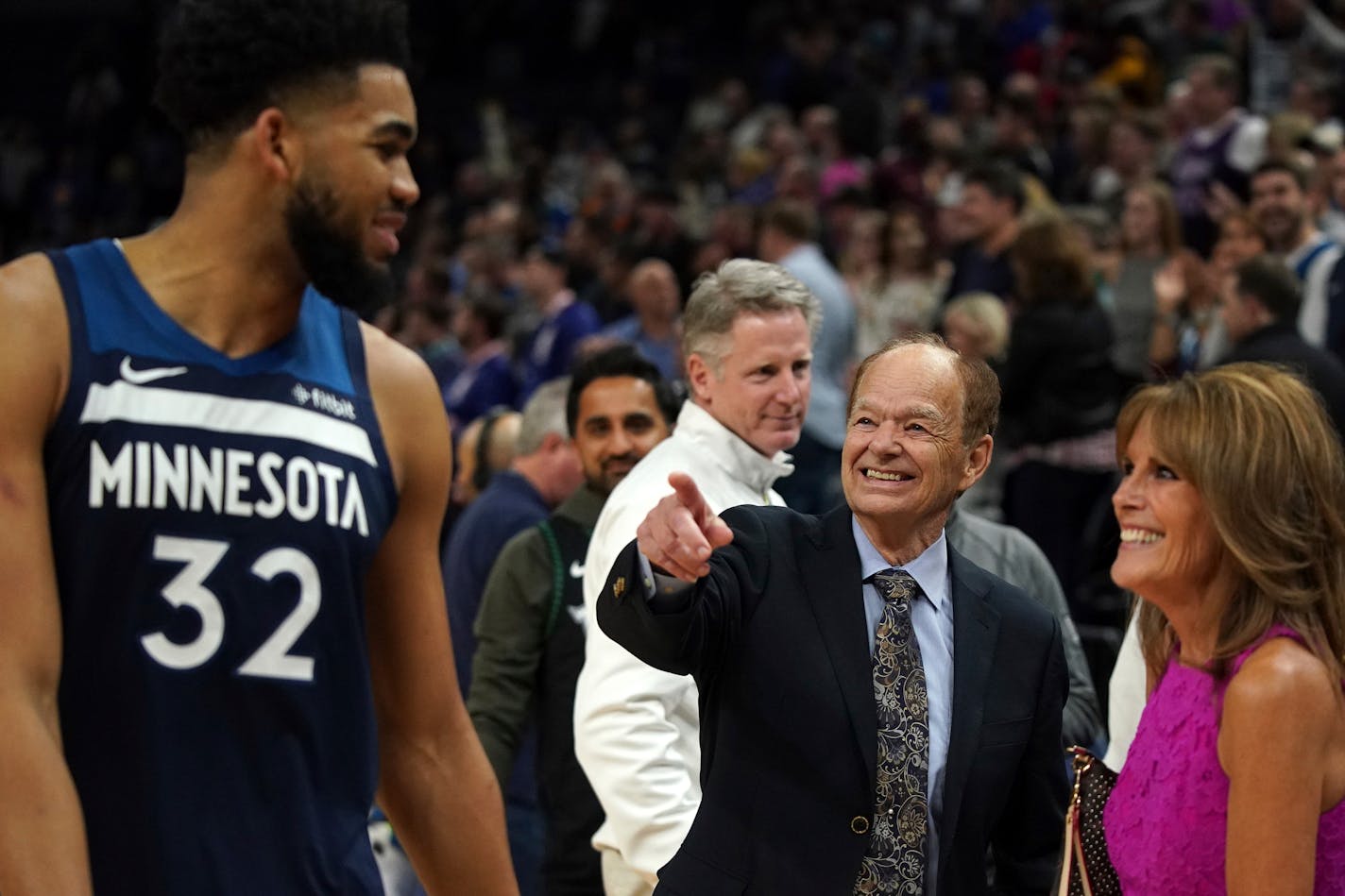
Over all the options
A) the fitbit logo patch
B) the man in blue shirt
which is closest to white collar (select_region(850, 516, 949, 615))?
the fitbit logo patch

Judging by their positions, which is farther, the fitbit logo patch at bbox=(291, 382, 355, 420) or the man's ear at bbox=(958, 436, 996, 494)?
the man's ear at bbox=(958, 436, 996, 494)

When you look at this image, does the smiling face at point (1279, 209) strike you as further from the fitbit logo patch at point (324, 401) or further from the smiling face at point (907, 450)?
the fitbit logo patch at point (324, 401)

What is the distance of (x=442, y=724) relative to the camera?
8.65 feet

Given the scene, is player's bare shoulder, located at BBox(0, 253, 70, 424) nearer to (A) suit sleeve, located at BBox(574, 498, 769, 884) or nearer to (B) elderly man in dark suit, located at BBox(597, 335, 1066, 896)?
(B) elderly man in dark suit, located at BBox(597, 335, 1066, 896)

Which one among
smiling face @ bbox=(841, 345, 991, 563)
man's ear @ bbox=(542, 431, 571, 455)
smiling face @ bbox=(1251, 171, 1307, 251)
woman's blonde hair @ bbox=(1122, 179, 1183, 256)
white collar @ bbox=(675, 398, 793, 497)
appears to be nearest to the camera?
smiling face @ bbox=(841, 345, 991, 563)

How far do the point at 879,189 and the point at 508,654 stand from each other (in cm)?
849

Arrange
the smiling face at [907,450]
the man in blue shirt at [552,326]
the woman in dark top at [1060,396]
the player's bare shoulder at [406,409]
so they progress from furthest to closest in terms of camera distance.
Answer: the man in blue shirt at [552,326], the woman in dark top at [1060,396], the smiling face at [907,450], the player's bare shoulder at [406,409]

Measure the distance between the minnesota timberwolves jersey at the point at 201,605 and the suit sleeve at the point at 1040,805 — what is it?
1.17 meters

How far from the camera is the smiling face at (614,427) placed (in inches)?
187

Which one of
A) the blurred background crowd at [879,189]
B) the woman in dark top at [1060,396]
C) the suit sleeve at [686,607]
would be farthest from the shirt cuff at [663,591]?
the woman in dark top at [1060,396]

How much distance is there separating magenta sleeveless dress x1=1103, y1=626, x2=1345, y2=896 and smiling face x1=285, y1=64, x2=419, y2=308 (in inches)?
55.2

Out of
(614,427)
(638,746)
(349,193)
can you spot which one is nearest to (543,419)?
(614,427)

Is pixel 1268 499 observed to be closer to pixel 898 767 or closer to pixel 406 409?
pixel 898 767

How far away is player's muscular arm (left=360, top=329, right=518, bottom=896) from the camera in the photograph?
102 inches
